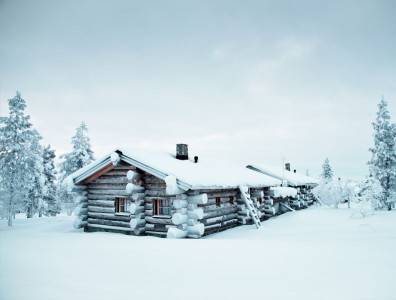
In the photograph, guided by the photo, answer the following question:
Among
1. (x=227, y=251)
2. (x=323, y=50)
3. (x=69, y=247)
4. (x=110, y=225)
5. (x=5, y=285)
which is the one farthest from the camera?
(x=323, y=50)

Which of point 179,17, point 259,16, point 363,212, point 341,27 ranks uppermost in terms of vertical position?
point 179,17

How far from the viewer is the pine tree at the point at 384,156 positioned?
24391mm

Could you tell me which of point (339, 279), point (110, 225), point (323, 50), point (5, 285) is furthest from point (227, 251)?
point (323, 50)

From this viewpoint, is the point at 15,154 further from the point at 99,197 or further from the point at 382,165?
the point at 382,165

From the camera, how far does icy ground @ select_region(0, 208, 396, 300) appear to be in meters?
5.08

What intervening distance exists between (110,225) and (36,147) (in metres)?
15.2

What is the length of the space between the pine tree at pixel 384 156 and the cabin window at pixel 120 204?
72.3 ft

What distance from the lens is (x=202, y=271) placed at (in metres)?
6.50

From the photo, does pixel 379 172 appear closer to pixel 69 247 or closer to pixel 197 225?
pixel 197 225

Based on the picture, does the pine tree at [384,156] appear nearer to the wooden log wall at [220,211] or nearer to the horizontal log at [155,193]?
the wooden log wall at [220,211]

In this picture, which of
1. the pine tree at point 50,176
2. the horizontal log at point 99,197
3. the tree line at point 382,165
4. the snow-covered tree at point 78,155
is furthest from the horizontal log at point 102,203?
the pine tree at point 50,176

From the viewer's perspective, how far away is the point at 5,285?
18.0ft

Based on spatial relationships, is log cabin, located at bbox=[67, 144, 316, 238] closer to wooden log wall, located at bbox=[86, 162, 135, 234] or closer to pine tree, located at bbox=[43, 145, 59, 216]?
wooden log wall, located at bbox=[86, 162, 135, 234]

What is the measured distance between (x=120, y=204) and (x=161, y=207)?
8.43ft
